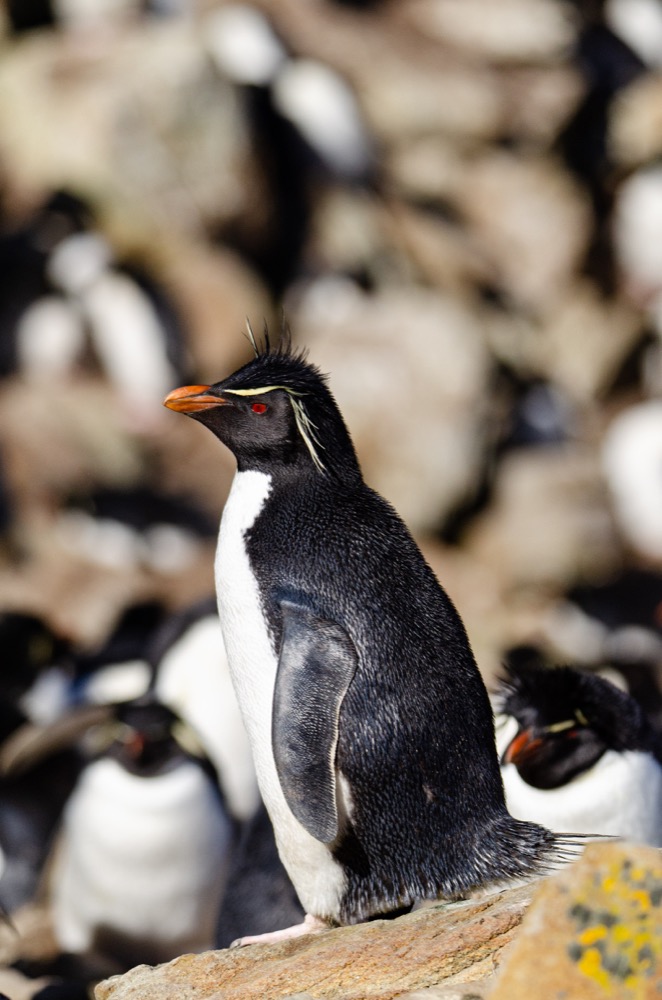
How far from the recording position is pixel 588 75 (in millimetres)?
15391

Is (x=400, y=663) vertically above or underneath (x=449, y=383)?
underneath

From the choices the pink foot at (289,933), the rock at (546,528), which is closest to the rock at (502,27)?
the rock at (546,528)

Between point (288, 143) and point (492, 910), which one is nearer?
point (492, 910)

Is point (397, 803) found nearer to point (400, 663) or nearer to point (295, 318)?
point (400, 663)

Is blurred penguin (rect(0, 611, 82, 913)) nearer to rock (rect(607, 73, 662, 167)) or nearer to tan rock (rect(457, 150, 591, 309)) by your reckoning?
tan rock (rect(457, 150, 591, 309))

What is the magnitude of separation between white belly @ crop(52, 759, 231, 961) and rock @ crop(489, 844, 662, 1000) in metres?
2.84

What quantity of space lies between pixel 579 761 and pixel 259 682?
1219 millimetres

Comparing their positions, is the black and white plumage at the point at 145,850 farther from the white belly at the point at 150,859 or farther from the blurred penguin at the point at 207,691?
the blurred penguin at the point at 207,691

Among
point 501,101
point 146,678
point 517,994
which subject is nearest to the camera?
point 517,994

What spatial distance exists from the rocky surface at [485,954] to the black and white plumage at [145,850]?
1.97 metres

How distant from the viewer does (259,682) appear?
2.80 meters

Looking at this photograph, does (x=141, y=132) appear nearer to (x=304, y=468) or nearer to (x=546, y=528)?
(x=546, y=528)

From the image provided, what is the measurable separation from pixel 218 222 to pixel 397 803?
389 inches

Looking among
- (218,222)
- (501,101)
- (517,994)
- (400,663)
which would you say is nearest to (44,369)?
(218,222)
